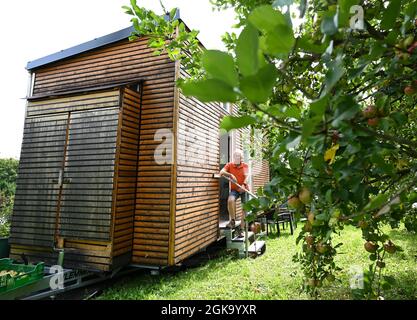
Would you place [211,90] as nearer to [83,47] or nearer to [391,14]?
[391,14]

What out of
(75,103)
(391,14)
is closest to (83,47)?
(75,103)

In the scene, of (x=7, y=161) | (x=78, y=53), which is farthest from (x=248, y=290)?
(x=7, y=161)

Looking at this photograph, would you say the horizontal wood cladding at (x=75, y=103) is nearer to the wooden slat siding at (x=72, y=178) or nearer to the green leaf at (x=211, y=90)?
the wooden slat siding at (x=72, y=178)

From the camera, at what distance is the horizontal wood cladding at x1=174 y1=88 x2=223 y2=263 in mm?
5832

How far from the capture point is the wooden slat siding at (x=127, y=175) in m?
5.24

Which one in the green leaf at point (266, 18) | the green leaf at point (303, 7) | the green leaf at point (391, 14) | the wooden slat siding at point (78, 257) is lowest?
the wooden slat siding at point (78, 257)

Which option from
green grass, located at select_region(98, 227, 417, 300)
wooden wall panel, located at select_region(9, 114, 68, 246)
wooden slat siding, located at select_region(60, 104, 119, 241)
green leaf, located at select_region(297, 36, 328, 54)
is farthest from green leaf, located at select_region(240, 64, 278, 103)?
wooden wall panel, located at select_region(9, 114, 68, 246)

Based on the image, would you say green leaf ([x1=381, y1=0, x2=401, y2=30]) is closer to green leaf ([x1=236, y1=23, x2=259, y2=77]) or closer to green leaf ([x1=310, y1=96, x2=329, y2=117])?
green leaf ([x1=310, y1=96, x2=329, y2=117])

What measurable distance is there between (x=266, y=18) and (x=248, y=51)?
120 millimetres

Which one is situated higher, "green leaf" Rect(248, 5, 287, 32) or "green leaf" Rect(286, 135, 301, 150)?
"green leaf" Rect(248, 5, 287, 32)

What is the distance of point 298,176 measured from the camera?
1069mm

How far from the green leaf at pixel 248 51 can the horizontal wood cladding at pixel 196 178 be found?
5333 millimetres

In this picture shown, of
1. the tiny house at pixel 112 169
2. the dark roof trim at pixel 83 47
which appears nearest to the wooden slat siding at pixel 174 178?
the tiny house at pixel 112 169

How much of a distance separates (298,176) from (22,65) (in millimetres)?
8601
